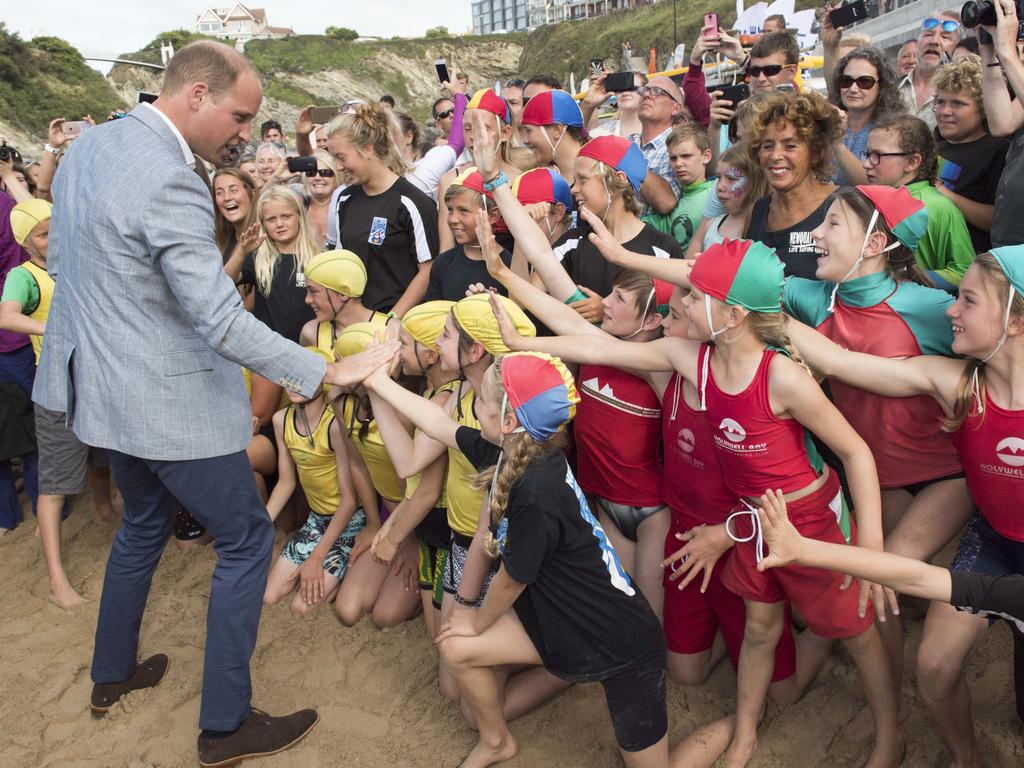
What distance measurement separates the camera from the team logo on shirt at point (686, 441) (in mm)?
2801

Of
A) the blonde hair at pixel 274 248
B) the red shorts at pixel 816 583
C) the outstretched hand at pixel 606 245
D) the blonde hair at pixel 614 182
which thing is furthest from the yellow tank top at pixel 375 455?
the red shorts at pixel 816 583

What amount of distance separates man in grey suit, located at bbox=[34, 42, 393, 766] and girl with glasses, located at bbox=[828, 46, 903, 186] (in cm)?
294

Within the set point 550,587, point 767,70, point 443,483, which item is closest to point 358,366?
point 443,483

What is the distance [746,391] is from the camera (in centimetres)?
244

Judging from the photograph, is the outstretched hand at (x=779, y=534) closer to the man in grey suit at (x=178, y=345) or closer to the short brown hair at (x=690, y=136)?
the man in grey suit at (x=178, y=345)

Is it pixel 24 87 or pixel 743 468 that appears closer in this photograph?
pixel 743 468

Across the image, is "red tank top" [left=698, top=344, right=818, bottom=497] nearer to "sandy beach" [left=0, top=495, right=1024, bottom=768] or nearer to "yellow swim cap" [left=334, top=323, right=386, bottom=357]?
"sandy beach" [left=0, top=495, right=1024, bottom=768]

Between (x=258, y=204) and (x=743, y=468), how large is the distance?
136 inches

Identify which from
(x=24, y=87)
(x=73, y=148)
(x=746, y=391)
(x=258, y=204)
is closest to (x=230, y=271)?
(x=258, y=204)

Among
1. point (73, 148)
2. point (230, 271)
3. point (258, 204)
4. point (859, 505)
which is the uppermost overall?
point (73, 148)

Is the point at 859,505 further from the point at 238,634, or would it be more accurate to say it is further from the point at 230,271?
the point at 230,271

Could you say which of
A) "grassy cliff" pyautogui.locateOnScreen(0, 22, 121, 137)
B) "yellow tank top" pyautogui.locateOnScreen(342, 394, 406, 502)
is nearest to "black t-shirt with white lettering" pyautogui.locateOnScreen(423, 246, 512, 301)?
"yellow tank top" pyautogui.locateOnScreen(342, 394, 406, 502)

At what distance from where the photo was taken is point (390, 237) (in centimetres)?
459

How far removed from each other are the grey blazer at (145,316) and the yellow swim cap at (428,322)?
828mm
